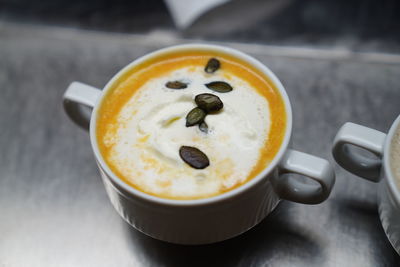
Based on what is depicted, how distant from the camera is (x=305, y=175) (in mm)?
640

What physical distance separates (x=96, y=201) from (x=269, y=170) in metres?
0.34

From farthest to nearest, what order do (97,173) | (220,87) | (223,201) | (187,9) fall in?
(187,9) → (97,173) → (220,87) → (223,201)

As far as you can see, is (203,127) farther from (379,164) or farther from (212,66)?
(379,164)

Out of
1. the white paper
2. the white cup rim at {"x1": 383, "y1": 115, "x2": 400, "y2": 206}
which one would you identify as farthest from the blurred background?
the white cup rim at {"x1": 383, "y1": 115, "x2": 400, "y2": 206}

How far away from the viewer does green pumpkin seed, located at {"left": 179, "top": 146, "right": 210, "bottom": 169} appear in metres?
0.64

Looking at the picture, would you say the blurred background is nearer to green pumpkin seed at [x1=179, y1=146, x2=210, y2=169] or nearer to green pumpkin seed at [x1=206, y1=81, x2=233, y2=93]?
green pumpkin seed at [x1=206, y1=81, x2=233, y2=93]

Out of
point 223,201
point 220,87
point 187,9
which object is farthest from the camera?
point 187,9

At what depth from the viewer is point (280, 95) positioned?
71 centimetres

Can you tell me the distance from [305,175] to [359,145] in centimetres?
9

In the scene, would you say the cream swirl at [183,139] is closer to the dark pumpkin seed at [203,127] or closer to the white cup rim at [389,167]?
the dark pumpkin seed at [203,127]

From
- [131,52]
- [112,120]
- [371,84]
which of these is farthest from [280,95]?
[131,52]

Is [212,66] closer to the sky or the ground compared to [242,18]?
closer to the sky

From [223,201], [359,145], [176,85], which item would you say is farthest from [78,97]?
[359,145]

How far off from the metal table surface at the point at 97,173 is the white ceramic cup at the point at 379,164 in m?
0.11
